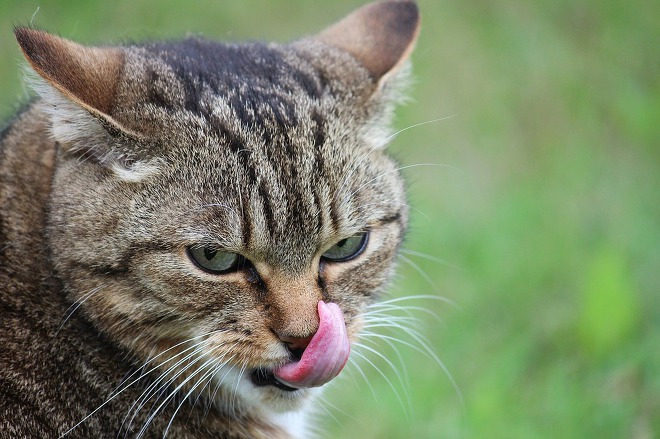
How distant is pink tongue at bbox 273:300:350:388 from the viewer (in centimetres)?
289

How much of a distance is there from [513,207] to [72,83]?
3.61m

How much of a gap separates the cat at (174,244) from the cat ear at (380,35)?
382mm

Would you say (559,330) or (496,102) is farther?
(496,102)

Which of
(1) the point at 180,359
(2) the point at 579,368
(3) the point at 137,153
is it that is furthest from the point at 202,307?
(2) the point at 579,368

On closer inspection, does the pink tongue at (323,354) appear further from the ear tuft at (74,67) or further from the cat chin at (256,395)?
the ear tuft at (74,67)

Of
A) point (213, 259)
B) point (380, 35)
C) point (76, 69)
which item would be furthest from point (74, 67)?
point (380, 35)

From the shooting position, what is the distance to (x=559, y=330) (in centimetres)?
482

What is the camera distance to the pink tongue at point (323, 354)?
2.89 m

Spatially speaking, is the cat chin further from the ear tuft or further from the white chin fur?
the ear tuft

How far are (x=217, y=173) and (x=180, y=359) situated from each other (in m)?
0.68

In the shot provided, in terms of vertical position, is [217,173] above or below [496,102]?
above

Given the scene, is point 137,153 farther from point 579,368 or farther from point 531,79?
point 531,79

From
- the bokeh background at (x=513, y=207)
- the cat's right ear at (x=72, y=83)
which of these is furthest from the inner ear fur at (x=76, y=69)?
the bokeh background at (x=513, y=207)

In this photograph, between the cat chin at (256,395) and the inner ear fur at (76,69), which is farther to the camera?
the cat chin at (256,395)
